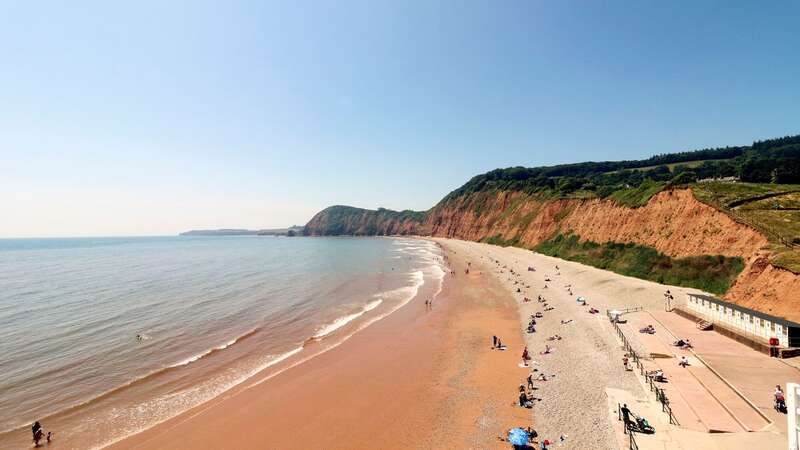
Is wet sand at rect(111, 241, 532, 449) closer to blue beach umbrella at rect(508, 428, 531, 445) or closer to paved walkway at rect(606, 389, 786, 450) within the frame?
blue beach umbrella at rect(508, 428, 531, 445)

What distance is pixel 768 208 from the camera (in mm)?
34375

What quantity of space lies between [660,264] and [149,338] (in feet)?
163

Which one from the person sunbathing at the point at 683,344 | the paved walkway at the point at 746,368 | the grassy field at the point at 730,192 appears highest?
the grassy field at the point at 730,192

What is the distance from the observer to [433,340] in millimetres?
27688

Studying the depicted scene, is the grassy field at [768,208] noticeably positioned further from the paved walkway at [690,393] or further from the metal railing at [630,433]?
the metal railing at [630,433]

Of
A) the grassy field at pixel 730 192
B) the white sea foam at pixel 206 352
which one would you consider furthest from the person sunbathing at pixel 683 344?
the white sea foam at pixel 206 352

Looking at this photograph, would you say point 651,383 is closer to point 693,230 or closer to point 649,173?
point 693,230

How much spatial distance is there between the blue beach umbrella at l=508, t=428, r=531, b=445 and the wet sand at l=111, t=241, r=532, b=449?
0.78 m

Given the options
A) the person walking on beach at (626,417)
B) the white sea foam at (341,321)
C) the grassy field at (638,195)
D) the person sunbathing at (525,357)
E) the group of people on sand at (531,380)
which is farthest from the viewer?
the grassy field at (638,195)

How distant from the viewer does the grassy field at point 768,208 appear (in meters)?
26.7

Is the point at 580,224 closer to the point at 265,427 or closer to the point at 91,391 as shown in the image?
the point at 265,427

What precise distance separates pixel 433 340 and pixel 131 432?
18.8 meters

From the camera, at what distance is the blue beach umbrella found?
44.4 ft

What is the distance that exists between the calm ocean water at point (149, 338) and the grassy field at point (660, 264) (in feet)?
75.8
